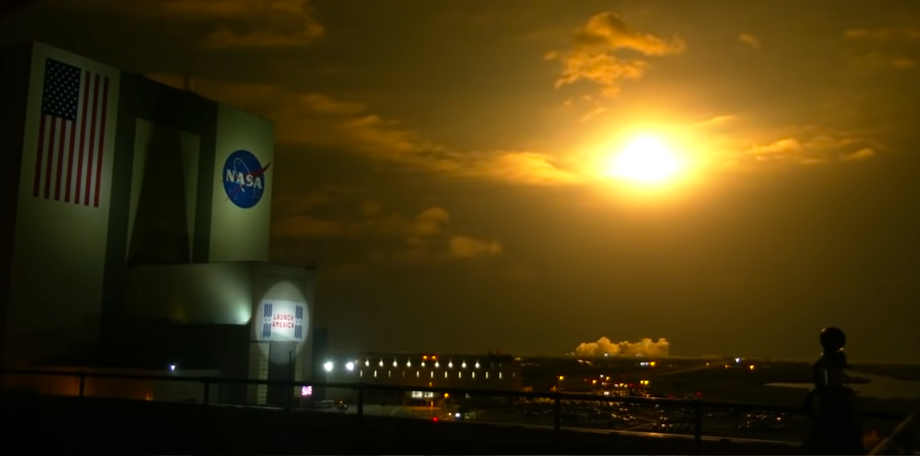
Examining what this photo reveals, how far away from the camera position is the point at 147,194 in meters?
40.8

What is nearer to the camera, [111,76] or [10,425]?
[10,425]

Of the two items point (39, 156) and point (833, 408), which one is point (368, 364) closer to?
point (39, 156)

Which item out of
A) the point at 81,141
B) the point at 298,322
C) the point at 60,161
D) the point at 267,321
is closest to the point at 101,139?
the point at 81,141

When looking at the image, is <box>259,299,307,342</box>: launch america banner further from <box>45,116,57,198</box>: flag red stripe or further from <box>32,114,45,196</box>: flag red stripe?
<box>32,114,45,196</box>: flag red stripe

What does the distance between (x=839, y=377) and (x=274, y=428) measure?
10467 mm

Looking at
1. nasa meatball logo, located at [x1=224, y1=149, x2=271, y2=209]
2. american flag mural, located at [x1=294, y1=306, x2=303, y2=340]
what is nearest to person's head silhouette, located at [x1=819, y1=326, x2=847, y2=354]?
american flag mural, located at [x1=294, y1=306, x2=303, y2=340]

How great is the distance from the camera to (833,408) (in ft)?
22.5

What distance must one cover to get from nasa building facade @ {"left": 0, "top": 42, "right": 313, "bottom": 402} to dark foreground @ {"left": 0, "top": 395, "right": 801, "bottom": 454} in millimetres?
18119

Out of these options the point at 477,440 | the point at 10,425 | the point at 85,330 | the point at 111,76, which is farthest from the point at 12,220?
the point at 477,440

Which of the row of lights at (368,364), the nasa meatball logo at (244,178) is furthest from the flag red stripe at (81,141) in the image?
the row of lights at (368,364)

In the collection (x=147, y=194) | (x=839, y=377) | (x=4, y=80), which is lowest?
(x=839, y=377)

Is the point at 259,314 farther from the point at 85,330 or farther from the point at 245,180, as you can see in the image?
→ the point at 245,180

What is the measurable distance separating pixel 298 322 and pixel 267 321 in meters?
2.17

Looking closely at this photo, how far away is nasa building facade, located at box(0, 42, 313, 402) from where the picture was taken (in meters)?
34.4
